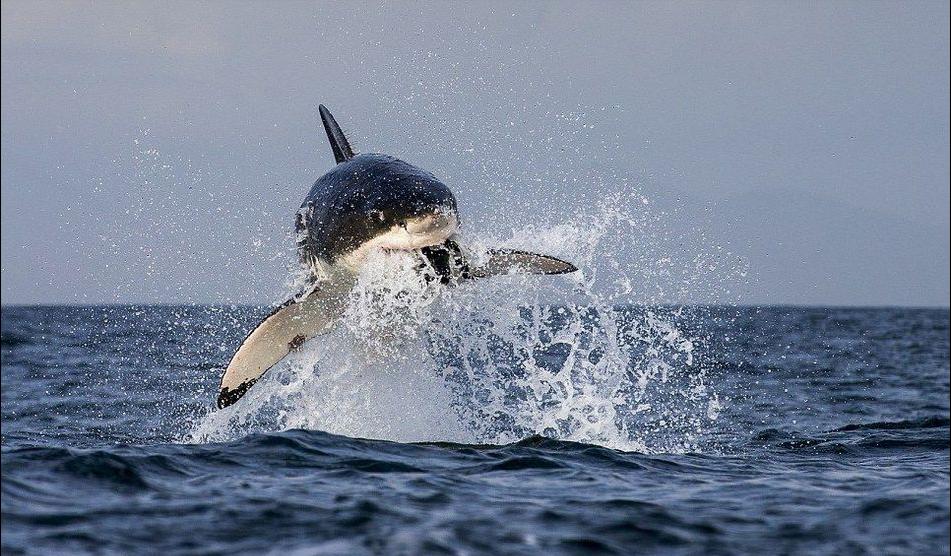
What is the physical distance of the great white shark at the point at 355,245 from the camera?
11.6 m

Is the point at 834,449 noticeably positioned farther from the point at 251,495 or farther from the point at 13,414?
the point at 13,414

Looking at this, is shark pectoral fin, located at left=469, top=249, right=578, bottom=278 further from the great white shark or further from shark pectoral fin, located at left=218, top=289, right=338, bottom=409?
shark pectoral fin, located at left=218, top=289, right=338, bottom=409

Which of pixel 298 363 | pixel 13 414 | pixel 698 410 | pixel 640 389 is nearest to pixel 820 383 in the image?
pixel 640 389

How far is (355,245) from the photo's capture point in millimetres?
11977

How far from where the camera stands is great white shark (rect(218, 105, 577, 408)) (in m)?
11.6

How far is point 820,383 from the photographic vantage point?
28188 millimetres

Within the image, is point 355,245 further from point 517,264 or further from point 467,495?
point 467,495

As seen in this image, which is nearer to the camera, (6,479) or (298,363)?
(6,479)

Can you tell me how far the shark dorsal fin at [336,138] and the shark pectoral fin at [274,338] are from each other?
3.82 meters

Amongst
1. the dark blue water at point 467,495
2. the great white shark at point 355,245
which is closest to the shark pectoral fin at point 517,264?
the great white shark at point 355,245

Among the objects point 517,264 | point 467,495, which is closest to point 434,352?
point 517,264

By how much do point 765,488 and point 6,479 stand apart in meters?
6.21

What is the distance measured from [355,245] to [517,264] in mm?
2305

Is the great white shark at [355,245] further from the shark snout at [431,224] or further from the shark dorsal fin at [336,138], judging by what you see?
the shark dorsal fin at [336,138]
